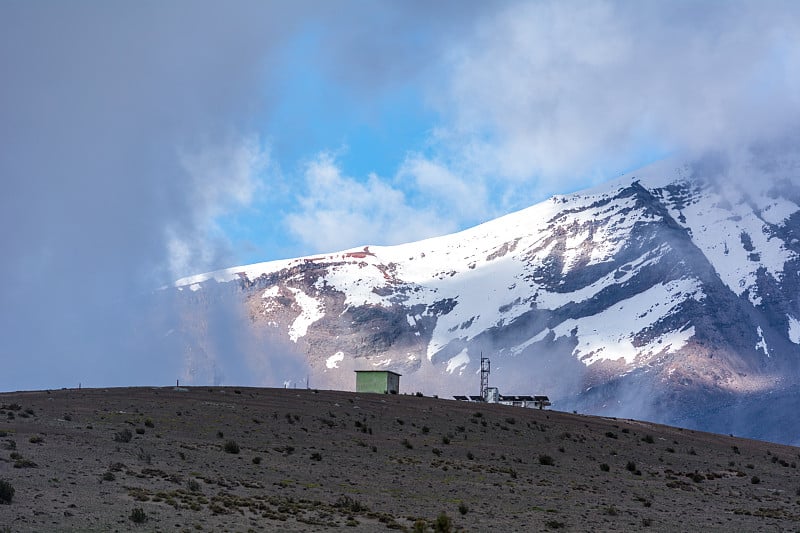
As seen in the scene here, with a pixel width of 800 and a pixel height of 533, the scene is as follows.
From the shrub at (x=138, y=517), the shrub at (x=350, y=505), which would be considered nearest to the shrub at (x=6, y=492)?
the shrub at (x=138, y=517)

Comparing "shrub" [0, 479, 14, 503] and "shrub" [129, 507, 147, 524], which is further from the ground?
"shrub" [0, 479, 14, 503]

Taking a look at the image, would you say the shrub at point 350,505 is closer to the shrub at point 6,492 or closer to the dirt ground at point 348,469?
the dirt ground at point 348,469

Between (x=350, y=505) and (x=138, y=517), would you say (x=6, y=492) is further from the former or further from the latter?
(x=350, y=505)

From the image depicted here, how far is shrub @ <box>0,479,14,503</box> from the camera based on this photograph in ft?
99.3

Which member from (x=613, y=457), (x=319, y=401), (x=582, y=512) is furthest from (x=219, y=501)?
(x=319, y=401)

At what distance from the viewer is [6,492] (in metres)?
30.4

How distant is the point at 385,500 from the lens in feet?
127

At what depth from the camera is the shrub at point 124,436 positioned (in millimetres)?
44438

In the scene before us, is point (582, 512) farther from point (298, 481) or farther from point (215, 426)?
point (215, 426)

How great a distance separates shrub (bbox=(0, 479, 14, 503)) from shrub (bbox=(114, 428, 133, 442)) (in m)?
13.5

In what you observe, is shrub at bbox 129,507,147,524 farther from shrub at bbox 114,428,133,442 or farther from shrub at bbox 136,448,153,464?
shrub at bbox 114,428,133,442

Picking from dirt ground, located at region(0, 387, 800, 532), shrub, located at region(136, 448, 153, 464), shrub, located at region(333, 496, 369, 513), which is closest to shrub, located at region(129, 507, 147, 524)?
dirt ground, located at region(0, 387, 800, 532)

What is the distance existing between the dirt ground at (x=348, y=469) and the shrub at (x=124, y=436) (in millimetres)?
137

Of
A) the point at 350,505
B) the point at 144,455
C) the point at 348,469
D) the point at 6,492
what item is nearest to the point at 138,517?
the point at 6,492
